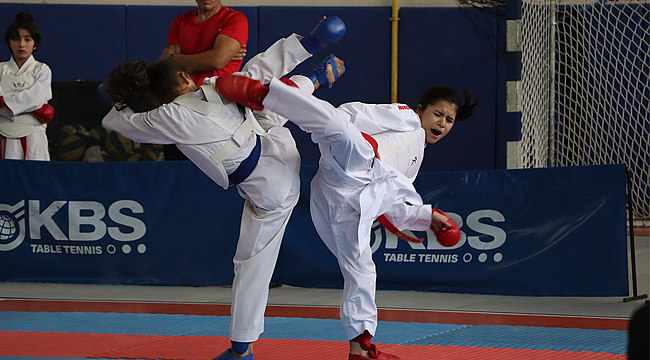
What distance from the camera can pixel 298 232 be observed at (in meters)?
5.01

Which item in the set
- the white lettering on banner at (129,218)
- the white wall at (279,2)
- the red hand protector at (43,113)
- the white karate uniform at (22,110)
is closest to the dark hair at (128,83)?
the white lettering on banner at (129,218)

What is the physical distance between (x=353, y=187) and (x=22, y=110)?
377 cm

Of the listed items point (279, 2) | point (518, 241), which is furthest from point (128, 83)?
point (279, 2)

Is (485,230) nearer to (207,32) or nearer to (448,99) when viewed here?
(448,99)

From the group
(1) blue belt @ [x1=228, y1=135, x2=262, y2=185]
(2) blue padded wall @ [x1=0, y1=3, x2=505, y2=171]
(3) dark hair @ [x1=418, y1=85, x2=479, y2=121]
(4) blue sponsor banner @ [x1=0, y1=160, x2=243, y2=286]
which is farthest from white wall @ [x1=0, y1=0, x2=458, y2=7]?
(1) blue belt @ [x1=228, y1=135, x2=262, y2=185]

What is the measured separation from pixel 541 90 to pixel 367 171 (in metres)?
4.02

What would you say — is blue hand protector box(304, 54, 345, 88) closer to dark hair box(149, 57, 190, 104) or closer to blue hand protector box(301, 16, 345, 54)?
blue hand protector box(301, 16, 345, 54)

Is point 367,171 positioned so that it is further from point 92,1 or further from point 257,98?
point 92,1

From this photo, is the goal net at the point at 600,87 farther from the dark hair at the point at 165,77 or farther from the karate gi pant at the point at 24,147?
the dark hair at the point at 165,77

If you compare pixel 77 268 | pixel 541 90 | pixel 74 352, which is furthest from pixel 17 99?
pixel 541 90

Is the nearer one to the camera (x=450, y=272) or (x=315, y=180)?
(x=315, y=180)

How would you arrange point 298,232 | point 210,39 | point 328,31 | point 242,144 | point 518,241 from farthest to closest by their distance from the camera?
point 298,232 < point 518,241 < point 210,39 < point 328,31 < point 242,144

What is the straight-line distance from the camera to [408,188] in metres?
3.28

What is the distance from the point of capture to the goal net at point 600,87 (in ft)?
24.0
